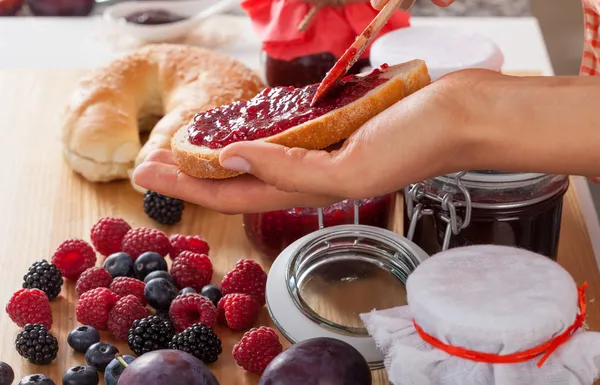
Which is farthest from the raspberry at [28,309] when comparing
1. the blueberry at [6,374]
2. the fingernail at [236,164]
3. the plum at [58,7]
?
the plum at [58,7]

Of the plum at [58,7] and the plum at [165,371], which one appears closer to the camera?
the plum at [165,371]

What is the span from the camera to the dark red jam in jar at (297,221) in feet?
4.72

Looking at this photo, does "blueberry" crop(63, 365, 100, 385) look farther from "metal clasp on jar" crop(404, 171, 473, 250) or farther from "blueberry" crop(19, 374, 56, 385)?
"metal clasp on jar" crop(404, 171, 473, 250)

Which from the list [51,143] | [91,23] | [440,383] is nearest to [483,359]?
[440,383]

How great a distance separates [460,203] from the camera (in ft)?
4.22

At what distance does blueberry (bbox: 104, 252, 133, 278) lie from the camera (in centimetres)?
144

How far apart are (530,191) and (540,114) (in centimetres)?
23

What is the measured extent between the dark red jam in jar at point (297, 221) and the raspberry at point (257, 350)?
0.25 meters

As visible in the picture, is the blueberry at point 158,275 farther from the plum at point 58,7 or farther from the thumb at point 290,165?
the plum at point 58,7

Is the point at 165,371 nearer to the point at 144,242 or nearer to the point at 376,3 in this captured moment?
the point at 144,242

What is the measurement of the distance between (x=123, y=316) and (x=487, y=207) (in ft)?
1.90

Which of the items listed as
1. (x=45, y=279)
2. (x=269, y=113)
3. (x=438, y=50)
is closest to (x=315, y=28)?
(x=438, y=50)

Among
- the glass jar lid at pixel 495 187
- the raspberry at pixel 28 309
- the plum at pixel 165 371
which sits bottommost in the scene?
the raspberry at pixel 28 309

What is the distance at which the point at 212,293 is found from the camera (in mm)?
1391
